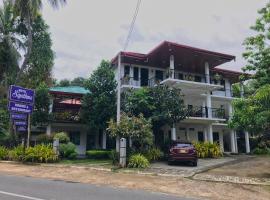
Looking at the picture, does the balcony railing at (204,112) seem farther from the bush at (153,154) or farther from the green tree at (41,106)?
the green tree at (41,106)

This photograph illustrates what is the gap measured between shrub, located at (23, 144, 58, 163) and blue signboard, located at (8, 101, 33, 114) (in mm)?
2597

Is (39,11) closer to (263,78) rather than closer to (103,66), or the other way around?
(103,66)

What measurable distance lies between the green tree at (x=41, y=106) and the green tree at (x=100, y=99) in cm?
307

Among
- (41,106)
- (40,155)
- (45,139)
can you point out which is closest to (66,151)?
(40,155)

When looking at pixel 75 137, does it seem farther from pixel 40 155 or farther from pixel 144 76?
pixel 40 155

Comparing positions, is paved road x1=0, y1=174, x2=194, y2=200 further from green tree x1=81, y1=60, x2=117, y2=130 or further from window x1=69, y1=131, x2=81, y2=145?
window x1=69, y1=131, x2=81, y2=145

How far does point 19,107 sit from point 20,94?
2.86ft

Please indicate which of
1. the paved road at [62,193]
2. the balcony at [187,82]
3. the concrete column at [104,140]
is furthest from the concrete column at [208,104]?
the paved road at [62,193]

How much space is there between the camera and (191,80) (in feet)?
87.9

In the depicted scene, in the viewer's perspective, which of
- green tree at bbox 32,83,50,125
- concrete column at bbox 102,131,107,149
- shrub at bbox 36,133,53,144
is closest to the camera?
shrub at bbox 36,133,53,144

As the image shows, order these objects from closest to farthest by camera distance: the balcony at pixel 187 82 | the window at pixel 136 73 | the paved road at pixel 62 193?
1. the paved road at pixel 62 193
2. the balcony at pixel 187 82
3. the window at pixel 136 73

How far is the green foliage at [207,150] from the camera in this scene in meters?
22.7

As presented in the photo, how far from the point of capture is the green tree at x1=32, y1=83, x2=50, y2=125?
24.3 m

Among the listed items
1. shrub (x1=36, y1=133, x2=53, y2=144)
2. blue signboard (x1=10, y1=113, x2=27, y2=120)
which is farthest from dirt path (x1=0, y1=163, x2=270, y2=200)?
shrub (x1=36, y1=133, x2=53, y2=144)
